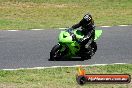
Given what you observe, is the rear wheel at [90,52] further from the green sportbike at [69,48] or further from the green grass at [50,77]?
the green grass at [50,77]

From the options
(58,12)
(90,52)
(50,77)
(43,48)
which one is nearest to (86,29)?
(90,52)

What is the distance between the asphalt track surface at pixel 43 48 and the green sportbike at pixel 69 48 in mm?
231

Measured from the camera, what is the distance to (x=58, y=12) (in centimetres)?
2567

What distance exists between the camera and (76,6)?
27859mm

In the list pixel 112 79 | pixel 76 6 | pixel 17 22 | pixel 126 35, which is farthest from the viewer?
pixel 76 6

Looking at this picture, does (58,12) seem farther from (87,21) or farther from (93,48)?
(87,21)

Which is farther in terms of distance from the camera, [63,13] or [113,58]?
[63,13]

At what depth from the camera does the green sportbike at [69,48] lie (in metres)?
14.8

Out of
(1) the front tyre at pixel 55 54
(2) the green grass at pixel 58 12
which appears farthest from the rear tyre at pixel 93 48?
(2) the green grass at pixel 58 12

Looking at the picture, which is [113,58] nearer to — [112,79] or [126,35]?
[126,35]

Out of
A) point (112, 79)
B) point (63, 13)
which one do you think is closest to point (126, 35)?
point (63, 13)

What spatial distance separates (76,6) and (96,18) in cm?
416

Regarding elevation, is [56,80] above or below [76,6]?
above

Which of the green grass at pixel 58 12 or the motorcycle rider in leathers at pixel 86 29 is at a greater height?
the motorcycle rider in leathers at pixel 86 29
